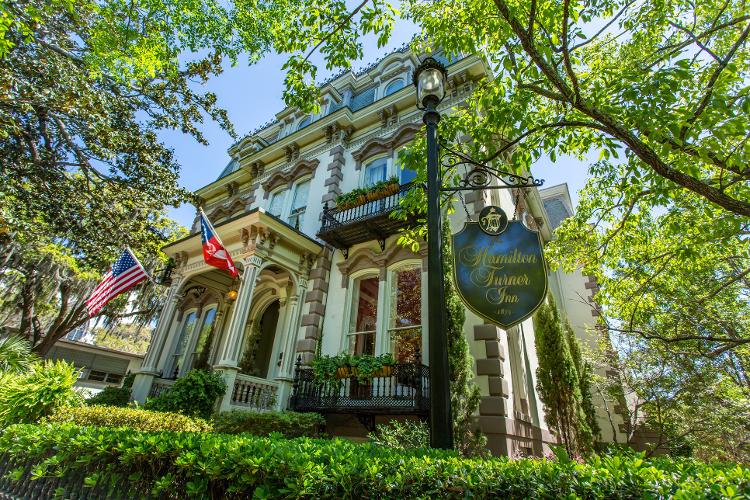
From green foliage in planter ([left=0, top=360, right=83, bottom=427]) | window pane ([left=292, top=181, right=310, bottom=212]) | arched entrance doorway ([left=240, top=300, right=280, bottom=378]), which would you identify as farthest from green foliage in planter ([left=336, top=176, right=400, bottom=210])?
green foliage in planter ([left=0, top=360, right=83, bottom=427])

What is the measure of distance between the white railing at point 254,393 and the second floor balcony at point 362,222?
4.37 metres

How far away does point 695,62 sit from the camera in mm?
5961

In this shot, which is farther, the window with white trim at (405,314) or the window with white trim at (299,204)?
the window with white trim at (299,204)

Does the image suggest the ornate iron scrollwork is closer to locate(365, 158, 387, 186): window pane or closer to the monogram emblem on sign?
the monogram emblem on sign

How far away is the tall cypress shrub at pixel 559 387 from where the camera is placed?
29.1 ft

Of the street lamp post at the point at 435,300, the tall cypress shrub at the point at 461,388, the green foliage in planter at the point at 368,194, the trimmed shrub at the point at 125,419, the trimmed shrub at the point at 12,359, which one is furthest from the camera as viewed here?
the green foliage in planter at the point at 368,194

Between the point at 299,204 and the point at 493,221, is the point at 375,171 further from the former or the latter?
the point at 493,221

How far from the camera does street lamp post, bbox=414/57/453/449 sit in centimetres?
298

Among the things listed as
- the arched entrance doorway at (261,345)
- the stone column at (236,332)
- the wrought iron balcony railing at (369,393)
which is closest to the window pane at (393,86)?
the stone column at (236,332)

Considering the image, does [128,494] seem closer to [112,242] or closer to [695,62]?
[695,62]

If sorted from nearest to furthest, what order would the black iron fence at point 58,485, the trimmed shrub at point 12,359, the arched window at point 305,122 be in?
the black iron fence at point 58,485 < the trimmed shrub at point 12,359 < the arched window at point 305,122

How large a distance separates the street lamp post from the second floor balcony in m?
4.78

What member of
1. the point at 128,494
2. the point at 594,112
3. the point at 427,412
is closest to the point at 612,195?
the point at 594,112

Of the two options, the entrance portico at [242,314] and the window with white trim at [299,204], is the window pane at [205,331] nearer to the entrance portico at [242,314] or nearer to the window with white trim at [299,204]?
the entrance portico at [242,314]
